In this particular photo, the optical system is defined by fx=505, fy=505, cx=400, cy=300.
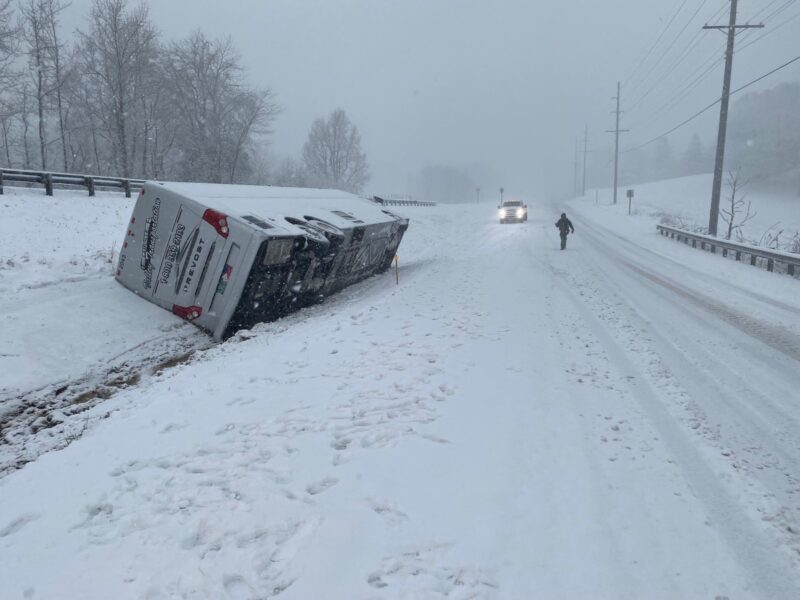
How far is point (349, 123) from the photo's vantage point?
71.1 metres

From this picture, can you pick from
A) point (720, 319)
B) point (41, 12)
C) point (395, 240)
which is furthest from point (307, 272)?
point (41, 12)

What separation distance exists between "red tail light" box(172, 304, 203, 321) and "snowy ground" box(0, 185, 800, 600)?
2.87 feet

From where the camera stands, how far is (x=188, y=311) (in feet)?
35.4

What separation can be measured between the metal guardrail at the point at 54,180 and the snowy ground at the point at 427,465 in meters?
10.7

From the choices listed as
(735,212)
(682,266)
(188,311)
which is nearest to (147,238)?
(188,311)

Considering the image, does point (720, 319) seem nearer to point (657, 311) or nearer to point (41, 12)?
point (657, 311)

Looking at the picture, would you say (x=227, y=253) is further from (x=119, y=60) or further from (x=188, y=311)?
(x=119, y=60)

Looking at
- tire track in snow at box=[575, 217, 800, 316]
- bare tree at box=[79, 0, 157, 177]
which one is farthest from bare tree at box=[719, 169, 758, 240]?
bare tree at box=[79, 0, 157, 177]

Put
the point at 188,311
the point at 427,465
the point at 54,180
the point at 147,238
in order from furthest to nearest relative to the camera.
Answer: the point at 54,180
the point at 147,238
the point at 188,311
the point at 427,465

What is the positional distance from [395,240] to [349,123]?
58.3 m

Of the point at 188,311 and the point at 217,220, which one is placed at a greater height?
the point at 217,220

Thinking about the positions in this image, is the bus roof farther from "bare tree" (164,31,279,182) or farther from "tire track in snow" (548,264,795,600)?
"bare tree" (164,31,279,182)

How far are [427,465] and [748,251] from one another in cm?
1737

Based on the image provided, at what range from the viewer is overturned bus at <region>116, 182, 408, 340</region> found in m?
10.0
